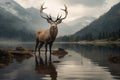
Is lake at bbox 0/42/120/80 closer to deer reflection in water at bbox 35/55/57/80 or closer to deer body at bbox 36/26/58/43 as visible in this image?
deer reflection in water at bbox 35/55/57/80

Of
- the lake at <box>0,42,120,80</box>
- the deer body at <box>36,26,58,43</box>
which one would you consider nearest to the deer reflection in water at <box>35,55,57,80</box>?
the lake at <box>0,42,120,80</box>

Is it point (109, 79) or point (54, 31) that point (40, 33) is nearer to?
point (54, 31)

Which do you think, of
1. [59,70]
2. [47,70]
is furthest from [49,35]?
[47,70]

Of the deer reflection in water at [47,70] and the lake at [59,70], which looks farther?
the deer reflection in water at [47,70]

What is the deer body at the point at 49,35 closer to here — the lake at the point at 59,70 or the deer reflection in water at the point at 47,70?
the lake at the point at 59,70

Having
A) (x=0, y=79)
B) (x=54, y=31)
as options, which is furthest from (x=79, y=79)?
(x=54, y=31)

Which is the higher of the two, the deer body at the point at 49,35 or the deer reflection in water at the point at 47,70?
the deer body at the point at 49,35

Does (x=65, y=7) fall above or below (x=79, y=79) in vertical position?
above

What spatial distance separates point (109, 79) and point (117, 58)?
1388 cm

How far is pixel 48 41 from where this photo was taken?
35344mm

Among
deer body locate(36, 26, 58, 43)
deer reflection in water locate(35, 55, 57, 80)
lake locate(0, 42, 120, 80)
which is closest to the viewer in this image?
lake locate(0, 42, 120, 80)

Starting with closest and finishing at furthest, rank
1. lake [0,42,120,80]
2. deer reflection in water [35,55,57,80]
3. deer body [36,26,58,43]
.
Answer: lake [0,42,120,80] → deer reflection in water [35,55,57,80] → deer body [36,26,58,43]

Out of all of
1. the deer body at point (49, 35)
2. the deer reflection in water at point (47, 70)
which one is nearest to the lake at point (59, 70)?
the deer reflection in water at point (47, 70)

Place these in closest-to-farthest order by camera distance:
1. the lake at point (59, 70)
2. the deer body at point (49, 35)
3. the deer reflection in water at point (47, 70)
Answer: the lake at point (59, 70) → the deer reflection in water at point (47, 70) → the deer body at point (49, 35)
